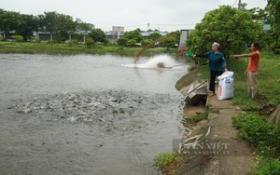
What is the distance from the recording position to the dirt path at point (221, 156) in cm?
681

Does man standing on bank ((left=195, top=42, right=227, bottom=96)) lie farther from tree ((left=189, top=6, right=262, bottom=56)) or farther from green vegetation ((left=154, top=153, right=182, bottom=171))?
tree ((left=189, top=6, right=262, bottom=56))

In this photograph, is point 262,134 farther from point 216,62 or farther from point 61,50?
point 61,50

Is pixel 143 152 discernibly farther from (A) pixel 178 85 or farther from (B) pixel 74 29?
(B) pixel 74 29

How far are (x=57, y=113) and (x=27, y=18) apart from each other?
94.8 m

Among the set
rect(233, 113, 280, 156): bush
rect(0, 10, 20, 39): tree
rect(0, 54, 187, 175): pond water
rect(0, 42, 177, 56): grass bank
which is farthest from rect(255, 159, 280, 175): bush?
rect(0, 10, 20, 39): tree

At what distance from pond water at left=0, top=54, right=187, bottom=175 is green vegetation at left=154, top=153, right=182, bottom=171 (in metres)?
0.20

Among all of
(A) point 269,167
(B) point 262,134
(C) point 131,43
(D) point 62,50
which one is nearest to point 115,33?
(C) point 131,43

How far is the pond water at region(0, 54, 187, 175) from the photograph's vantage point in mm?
8914

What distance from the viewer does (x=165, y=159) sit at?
8.81 metres

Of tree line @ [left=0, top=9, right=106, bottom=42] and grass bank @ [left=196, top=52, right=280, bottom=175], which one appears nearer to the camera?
grass bank @ [left=196, top=52, right=280, bottom=175]

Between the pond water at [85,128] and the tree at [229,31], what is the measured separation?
5086mm

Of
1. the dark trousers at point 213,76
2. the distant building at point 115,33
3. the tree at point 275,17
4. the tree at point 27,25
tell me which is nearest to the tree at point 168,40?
the dark trousers at point 213,76

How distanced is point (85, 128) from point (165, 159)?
406 centimetres

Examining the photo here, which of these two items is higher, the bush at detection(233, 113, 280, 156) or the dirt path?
the bush at detection(233, 113, 280, 156)
